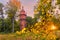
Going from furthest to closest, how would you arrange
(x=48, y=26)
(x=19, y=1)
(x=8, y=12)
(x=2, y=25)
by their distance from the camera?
(x=19, y=1) < (x=8, y=12) < (x=2, y=25) < (x=48, y=26)

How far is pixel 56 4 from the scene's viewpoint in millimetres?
3926

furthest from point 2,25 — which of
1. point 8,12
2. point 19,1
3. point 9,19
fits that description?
point 19,1

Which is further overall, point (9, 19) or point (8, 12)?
point (8, 12)

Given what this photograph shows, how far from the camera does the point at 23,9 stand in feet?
178

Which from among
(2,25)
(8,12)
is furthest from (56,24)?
(8,12)

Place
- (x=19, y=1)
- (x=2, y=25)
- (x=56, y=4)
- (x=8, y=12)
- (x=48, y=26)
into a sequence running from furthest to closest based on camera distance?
(x=19, y=1), (x=8, y=12), (x=2, y=25), (x=56, y=4), (x=48, y=26)

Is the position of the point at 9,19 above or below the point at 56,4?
below

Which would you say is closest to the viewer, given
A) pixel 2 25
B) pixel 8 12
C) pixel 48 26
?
pixel 48 26

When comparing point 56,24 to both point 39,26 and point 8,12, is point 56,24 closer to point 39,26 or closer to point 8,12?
point 39,26

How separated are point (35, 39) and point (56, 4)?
89cm

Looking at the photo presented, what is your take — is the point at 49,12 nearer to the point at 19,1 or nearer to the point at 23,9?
the point at 23,9

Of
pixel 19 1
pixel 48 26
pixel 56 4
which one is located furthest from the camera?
pixel 19 1

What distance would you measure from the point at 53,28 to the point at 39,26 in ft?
0.91

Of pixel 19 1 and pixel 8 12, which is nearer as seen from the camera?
pixel 8 12
